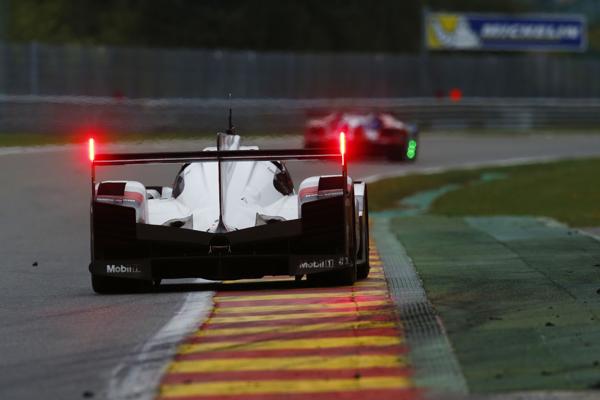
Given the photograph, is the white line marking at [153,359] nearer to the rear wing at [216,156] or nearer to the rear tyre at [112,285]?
the rear tyre at [112,285]

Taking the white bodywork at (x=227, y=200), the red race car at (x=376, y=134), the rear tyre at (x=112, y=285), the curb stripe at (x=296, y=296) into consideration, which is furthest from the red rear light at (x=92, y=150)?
the red race car at (x=376, y=134)

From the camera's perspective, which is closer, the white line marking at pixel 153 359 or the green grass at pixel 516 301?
the white line marking at pixel 153 359

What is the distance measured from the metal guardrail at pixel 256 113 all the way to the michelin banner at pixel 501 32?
39.7 feet

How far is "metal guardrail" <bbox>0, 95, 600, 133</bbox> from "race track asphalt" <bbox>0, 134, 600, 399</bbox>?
46 cm

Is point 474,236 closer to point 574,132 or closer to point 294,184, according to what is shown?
point 294,184

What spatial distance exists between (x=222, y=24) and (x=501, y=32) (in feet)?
42.1

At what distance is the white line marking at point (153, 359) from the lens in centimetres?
819

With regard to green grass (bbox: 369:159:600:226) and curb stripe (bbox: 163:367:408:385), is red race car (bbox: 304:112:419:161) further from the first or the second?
curb stripe (bbox: 163:367:408:385)

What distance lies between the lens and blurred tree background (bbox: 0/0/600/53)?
2763 inches

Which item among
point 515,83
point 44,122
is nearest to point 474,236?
point 44,122

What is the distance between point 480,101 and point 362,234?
45758 millimetres

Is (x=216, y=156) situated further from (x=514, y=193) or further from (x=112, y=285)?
(x=514, y=193)

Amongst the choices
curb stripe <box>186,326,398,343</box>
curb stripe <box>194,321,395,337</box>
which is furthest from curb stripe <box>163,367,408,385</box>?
curb stripe <box>194,321,395,337</box>

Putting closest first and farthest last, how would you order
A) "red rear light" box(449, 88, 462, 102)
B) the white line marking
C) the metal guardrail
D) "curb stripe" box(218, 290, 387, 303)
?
the white line marking, "curb stripe" box(218, 290, 387, 303), the metal guardrail, "red rear light" box(449, 88, 462, 102)
